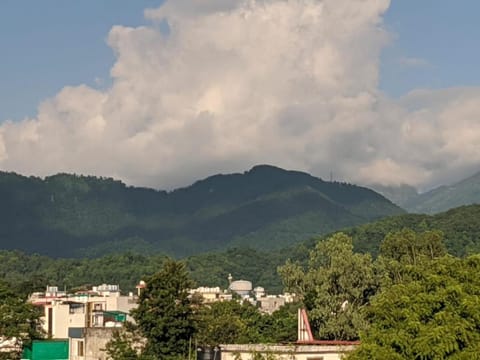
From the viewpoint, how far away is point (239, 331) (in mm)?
78812

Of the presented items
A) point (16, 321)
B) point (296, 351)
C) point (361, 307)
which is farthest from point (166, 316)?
point (361, 307)

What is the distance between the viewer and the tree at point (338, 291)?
55094 mm

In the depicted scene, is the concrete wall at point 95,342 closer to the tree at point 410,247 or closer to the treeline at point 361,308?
the treeline at point 361,308

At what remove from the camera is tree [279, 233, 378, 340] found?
55094 millimetres

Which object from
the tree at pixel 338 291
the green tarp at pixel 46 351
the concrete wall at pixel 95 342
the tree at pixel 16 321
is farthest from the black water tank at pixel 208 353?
the tree at pixel 16 321

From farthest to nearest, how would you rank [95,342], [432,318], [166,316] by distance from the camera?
[95,342] < [166,316] < [432,318]

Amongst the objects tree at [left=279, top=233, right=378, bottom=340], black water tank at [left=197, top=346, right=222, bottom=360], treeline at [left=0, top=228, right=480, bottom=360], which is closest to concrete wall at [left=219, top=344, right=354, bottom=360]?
treeline at [left=0, top=228, right=480, bottom=360]

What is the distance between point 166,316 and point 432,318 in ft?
56.6

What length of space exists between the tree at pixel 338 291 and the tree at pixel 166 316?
9243mm

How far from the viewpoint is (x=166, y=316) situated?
4916 centimetres

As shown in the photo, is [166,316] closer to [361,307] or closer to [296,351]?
[296,351]

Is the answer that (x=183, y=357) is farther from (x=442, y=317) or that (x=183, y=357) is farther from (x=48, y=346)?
(x=442, y=317)

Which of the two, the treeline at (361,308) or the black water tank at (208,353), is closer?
the treeline at (361,308)

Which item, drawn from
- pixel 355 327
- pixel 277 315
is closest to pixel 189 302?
pixel 355 327
